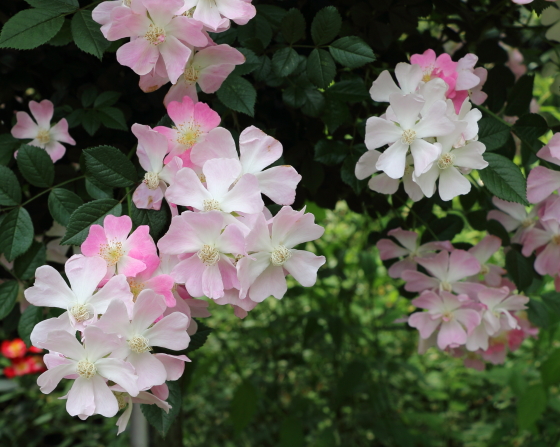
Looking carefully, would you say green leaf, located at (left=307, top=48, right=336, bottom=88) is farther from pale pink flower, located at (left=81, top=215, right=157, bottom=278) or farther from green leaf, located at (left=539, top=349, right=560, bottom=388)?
green leaf, located at (left=539, top=349, right=560, bottom=388)

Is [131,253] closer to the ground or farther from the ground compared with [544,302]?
farther from the ground

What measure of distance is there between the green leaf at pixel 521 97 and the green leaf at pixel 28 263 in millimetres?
645

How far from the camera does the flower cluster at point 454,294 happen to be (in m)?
0.71

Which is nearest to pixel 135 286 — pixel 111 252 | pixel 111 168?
pixel 111 252

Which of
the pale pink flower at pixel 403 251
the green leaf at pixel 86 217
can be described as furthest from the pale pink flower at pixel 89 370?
the pale pink flower at pixel 403 251

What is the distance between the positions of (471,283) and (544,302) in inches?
13.9

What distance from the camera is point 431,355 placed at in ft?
7.86

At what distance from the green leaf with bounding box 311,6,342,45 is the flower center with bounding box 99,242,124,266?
0.34 metres

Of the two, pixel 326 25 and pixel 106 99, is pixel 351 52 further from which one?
pixel 106 99

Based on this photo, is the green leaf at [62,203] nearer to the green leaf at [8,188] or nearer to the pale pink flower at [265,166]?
the green leaf at [8,188]

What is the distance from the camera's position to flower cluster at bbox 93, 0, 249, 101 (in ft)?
1.71

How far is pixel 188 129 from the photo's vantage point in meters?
0.55

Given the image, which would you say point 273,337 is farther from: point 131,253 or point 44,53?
point 131,253

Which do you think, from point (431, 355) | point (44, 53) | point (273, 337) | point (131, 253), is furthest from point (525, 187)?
point (431, 355)
